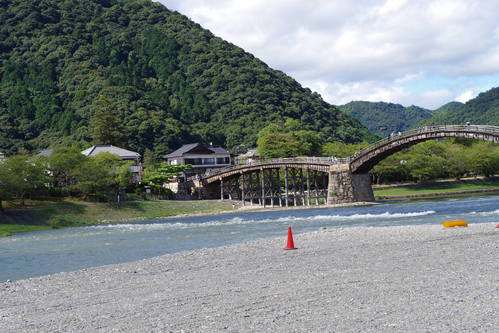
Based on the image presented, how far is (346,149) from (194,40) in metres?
110

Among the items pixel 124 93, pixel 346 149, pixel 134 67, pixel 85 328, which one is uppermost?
pixel 134 67

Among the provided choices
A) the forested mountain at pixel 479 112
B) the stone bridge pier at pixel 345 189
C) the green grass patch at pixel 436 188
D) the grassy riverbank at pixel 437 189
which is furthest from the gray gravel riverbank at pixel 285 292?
the forested mountain at pixel 479 112

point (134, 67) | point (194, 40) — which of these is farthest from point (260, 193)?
point (194, 40)

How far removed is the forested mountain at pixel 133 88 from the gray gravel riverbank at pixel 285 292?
9434cm

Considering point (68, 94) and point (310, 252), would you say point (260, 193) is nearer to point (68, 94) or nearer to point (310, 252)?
point (310, 252)

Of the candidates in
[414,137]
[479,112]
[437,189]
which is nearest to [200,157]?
[437,189]

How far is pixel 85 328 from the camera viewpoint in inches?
412

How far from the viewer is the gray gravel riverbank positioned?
31.9 ft

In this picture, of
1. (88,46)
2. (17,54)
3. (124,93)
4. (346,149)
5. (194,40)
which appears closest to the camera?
(346,149)

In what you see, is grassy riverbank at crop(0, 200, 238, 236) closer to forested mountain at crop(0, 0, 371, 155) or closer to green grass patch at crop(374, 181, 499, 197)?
green grass patch at crop(374, 181, 499, 197)

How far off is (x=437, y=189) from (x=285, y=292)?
2839 inches

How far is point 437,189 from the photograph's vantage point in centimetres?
7969

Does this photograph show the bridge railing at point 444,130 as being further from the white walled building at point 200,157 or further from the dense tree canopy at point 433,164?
the white walled building at point 200,157

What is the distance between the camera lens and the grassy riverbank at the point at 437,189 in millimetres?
75562
